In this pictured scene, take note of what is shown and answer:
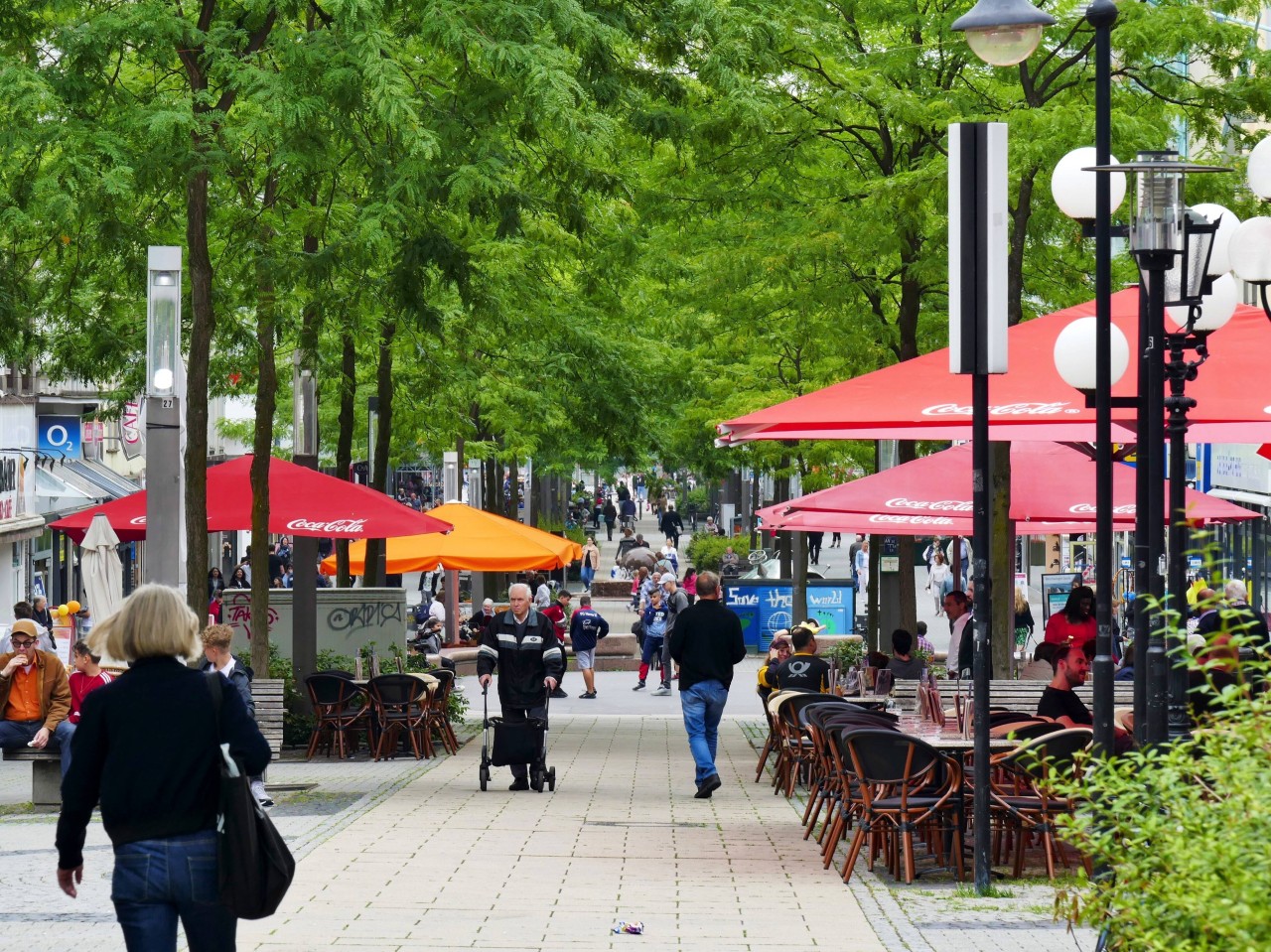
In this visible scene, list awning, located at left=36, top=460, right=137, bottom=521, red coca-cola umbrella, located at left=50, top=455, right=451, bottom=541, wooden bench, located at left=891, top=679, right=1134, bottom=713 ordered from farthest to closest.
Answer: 1. awning, located at left=36, top=460, right=137, bottom=521
2. red coca-cola umbrella, located at left=50, top=455, right=451, bottom=541
3. wooden bench, located at left=891, top=679, right=1134, bottom=713

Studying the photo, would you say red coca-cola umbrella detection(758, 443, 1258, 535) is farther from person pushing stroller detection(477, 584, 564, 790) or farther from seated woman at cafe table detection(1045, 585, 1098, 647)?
person pushing stroller detection(477, 584, 564, 790)

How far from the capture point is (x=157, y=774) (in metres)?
5.82

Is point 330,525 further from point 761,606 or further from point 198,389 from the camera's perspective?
point 761,606

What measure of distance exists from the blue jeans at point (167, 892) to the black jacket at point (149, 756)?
0.15 ft

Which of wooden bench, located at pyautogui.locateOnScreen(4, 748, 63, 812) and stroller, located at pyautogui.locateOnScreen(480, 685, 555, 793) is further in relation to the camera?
stroller, located at pyautogui.locateOnScreen(480, 685, 555, 793)

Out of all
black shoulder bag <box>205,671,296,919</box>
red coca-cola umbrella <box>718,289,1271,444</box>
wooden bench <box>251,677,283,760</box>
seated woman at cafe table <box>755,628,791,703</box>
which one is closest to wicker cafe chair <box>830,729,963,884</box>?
red coca-cola umbrella <box>718,289,1271,444</box>

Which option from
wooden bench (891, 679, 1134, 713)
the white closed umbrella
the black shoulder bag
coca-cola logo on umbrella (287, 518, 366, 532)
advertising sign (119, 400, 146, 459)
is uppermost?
advertising sign (119, 400, 146, 459)

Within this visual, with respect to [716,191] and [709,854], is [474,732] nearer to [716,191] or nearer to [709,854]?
[716,191]

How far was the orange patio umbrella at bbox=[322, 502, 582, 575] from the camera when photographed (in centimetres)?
2633

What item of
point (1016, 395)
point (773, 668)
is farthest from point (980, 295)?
point (773, 668)

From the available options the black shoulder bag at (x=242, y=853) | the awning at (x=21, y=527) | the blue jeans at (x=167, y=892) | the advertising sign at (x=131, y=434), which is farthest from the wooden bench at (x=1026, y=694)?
the advertising sign at (x=131, y=434)

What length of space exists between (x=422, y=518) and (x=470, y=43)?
22.8 feet

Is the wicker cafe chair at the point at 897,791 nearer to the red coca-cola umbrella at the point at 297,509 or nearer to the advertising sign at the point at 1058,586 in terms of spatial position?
the red coca-cola umbrella at the point at 297,509

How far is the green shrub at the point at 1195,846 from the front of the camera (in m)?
4.52
